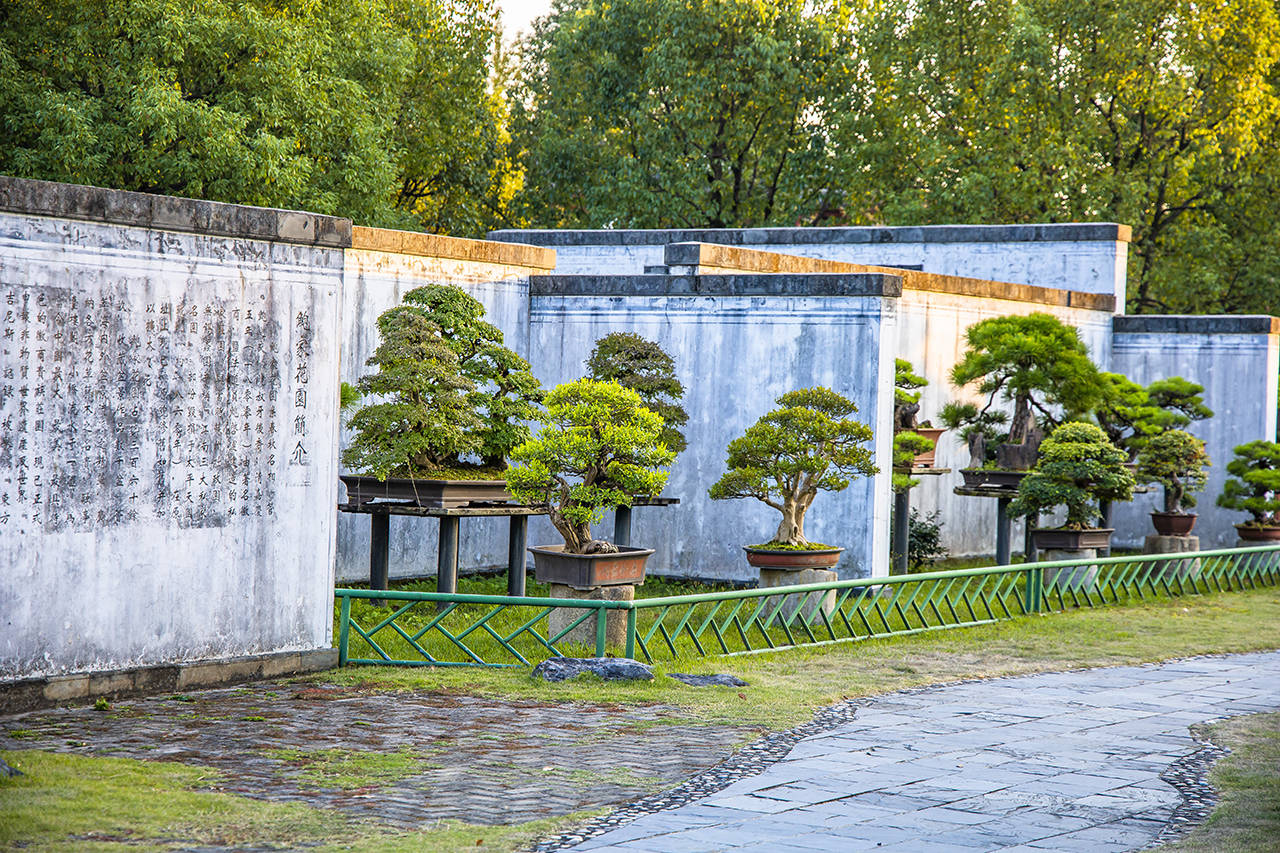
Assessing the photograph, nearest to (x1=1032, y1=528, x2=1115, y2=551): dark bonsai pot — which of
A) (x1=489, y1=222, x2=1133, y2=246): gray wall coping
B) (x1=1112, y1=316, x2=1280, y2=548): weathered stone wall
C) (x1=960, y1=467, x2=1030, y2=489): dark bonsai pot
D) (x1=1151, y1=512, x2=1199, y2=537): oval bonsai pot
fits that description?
(x1=960, y1=467, x2=1030, y2=489): dark bonsai pot

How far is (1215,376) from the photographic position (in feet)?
66.3

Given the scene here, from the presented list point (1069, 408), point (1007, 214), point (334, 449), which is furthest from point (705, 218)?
point (334, 449)

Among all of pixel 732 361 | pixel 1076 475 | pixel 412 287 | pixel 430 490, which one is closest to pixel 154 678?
pixel 430 490

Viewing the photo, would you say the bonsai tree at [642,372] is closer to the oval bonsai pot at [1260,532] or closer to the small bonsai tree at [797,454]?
the small bonsai tree at [797,454]

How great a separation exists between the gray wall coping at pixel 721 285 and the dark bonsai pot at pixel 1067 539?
360 cm

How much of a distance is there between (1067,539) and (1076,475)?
33.1 inches

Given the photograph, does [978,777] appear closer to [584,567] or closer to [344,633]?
[584,567]

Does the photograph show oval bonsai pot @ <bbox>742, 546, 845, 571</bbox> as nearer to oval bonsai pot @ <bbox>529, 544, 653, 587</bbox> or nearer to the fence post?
oval bonsai pot @ <bbox>529, 544, 653, 587</bbox>


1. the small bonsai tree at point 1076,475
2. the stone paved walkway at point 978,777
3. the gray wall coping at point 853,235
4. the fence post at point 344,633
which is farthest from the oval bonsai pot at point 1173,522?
the fence post at point 344,633

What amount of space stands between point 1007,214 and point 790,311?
15.5 m

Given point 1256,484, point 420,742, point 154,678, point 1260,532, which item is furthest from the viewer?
point 1260,532

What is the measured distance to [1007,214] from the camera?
28469mm

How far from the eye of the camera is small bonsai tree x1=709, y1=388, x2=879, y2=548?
1225cm

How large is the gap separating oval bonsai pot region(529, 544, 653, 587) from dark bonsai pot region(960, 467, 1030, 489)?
6322 millimetres
